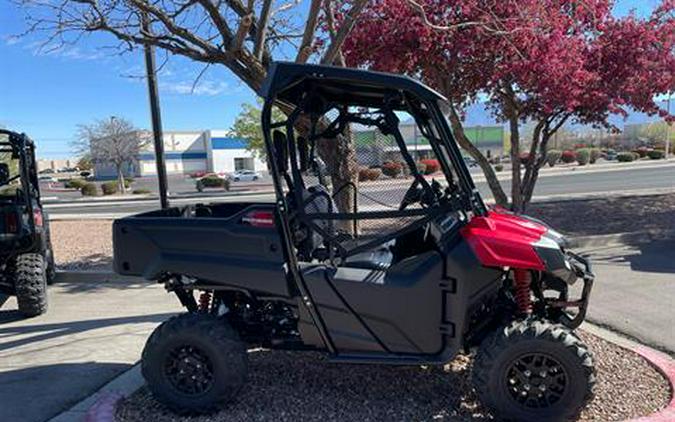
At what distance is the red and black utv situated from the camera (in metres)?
3.31

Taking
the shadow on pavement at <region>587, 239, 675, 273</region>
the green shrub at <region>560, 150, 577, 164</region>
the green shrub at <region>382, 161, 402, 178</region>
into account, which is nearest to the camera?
the green shrub at <region>382, 161, 402, 178</region>

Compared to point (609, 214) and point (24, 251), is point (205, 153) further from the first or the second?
point (24, 251)

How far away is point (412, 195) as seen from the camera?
11.8 feet

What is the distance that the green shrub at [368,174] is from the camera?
3.79 m

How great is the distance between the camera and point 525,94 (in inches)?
383

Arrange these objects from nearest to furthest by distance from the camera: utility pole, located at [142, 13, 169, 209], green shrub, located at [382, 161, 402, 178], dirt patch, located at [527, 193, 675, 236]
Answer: green shrub, located at [382, 161, 402, 178] → utility pole, located at [142, 13, 169, 209] → dirt patch, located at [527, 193, 675, 236]

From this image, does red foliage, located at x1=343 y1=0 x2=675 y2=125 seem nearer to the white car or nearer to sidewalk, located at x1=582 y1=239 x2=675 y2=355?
sidewalk, located at x1=582 y1=239 x2=675 y2=355

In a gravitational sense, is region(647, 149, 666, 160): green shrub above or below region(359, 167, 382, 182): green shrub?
below

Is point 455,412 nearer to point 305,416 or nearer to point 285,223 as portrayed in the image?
point 305,416

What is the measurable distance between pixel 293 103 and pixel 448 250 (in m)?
1.57

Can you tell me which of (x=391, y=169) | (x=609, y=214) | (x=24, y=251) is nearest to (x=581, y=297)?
(x=391, y=169)

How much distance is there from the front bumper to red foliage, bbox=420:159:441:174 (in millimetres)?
1029

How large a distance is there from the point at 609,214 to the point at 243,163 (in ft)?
250

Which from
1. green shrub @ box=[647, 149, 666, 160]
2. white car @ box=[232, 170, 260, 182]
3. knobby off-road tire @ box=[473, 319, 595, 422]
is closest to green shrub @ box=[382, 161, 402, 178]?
knobby off-road tire @ box=[473, 319, 595, 422]
